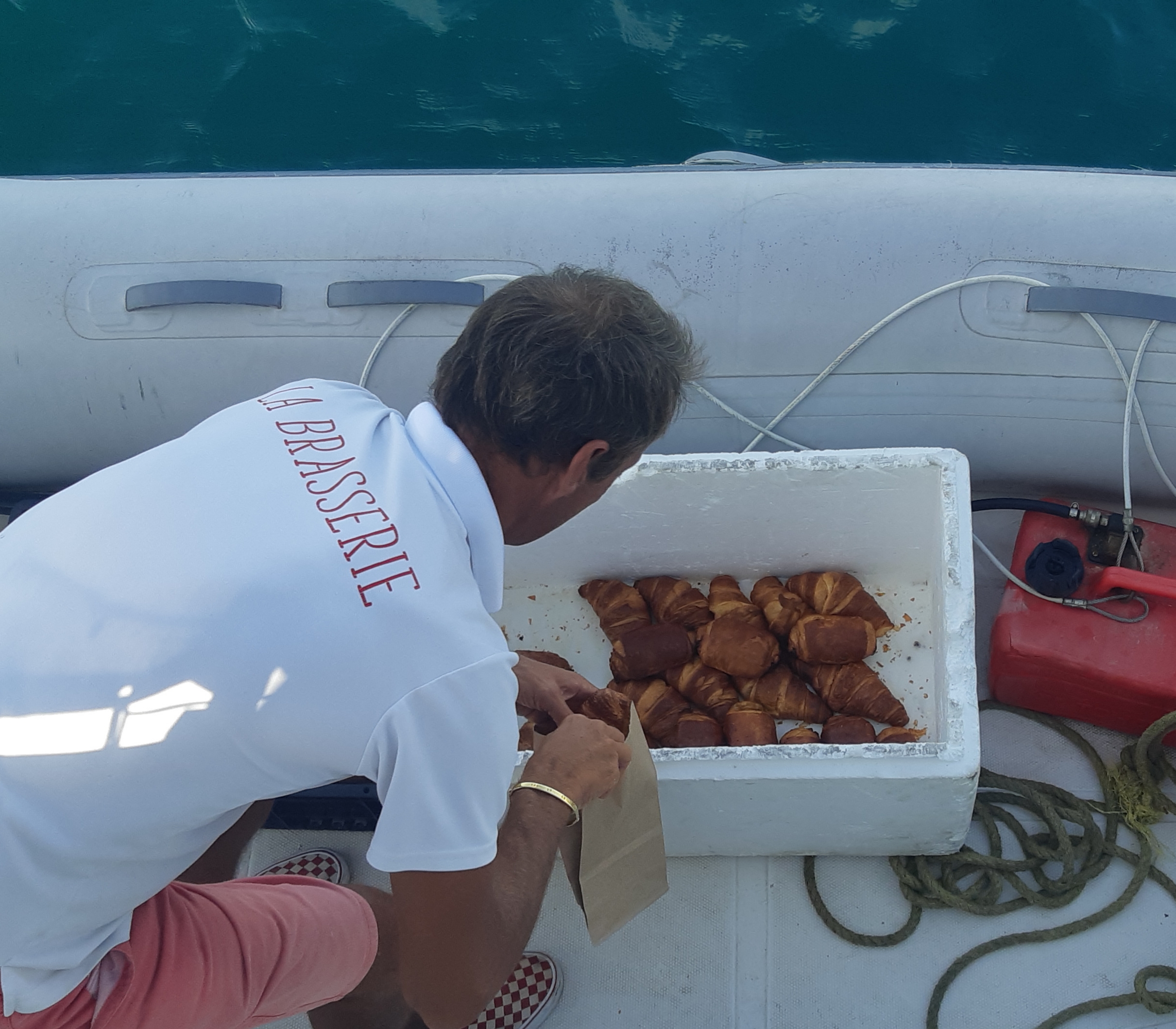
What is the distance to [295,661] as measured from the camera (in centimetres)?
98

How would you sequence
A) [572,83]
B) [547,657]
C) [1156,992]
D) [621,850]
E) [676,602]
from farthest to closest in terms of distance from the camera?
[572,83], [676,602], [547,657], [1156,992], [621,850]

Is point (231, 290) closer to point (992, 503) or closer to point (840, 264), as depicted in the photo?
point (840, 264)

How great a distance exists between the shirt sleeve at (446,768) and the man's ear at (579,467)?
0.70 ft

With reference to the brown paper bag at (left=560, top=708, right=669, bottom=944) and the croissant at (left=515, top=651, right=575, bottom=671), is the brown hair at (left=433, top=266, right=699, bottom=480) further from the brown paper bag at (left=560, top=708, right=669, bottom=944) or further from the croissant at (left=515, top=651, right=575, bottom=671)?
the croissant at (left=515, top=651, right=575, bottom=671)

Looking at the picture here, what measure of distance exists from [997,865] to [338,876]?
1.26 metres

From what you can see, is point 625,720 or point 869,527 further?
point 869,527

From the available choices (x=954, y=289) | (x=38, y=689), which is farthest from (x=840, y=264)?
(x=38, y=689)

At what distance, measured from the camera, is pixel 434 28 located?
3.62 metres

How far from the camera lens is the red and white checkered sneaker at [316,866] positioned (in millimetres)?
2012

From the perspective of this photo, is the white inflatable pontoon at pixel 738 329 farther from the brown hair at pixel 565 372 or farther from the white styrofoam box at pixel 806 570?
the brown hair at pixel 565 372

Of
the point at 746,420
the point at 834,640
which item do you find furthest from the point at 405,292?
the point at 834,640

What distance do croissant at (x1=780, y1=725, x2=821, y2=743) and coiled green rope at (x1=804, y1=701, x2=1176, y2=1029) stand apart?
27 cm

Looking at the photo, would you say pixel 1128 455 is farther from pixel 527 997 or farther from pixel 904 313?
pixel 527 997

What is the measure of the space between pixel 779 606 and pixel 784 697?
7.1 inches
